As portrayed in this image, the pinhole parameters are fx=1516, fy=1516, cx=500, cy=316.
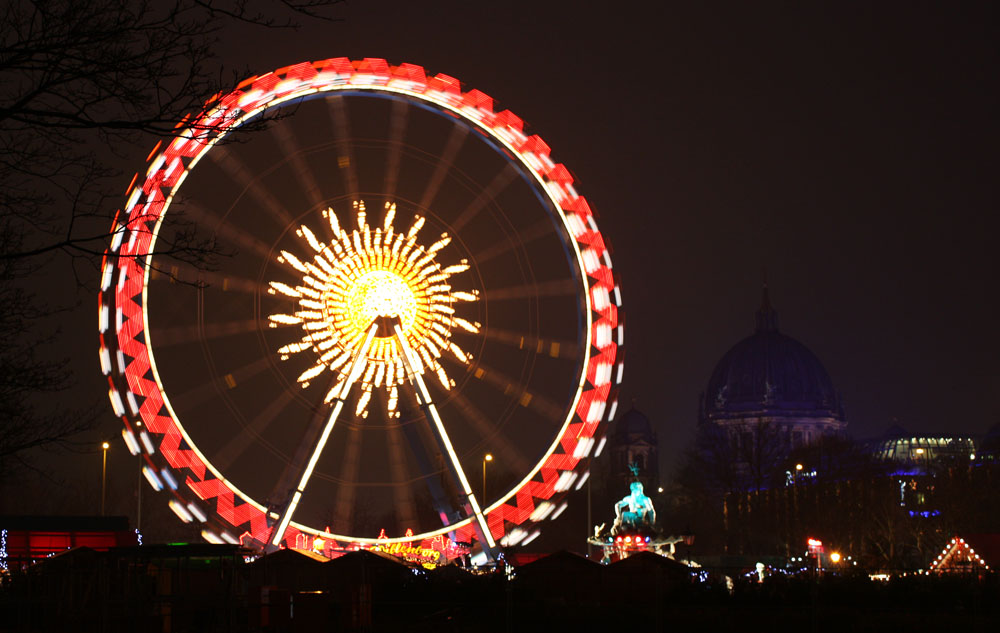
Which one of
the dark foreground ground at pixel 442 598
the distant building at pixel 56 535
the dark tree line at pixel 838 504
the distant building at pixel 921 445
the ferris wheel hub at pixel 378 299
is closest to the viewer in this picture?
A: the dark foreground ground at pixel 442 598

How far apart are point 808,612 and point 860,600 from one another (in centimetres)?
399

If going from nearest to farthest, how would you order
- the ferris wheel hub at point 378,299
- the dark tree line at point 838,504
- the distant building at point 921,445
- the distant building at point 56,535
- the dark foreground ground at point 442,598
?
1. the dark foreground ground at point 442,598
2. the ferris wheel hub at point 378,299
3. the distant building at point 56,535
4. the dark tree line at point 838,504
5. the distant building at point 921,445

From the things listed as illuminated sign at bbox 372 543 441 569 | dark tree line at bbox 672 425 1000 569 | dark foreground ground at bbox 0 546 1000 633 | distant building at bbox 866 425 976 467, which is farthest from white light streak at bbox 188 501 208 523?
distant building at bbox 866 425 976 467

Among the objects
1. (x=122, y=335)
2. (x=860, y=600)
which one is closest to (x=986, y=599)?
(x=860, y=600)

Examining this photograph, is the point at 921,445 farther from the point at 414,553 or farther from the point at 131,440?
the point at 131,440

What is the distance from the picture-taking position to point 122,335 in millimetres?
36000

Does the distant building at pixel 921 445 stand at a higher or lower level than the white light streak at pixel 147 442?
higher

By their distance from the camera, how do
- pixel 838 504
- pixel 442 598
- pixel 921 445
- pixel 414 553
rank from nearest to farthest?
pixel 442 598 < pixel 414 553 < pixel 838 504 < pixel 921 445

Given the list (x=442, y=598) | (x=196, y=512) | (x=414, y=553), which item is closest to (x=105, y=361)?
(x=196, y=512)

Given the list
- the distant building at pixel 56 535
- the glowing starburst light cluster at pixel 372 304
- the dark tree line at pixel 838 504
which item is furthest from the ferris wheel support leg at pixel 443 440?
the dark tree line at pixel 838 504

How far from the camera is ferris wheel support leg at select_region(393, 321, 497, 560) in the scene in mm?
38188

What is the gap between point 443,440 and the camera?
38.6 metres

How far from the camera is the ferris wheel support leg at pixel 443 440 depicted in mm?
38188

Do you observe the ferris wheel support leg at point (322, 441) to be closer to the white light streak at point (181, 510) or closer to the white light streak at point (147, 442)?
the white light streak at point (181, 510)
